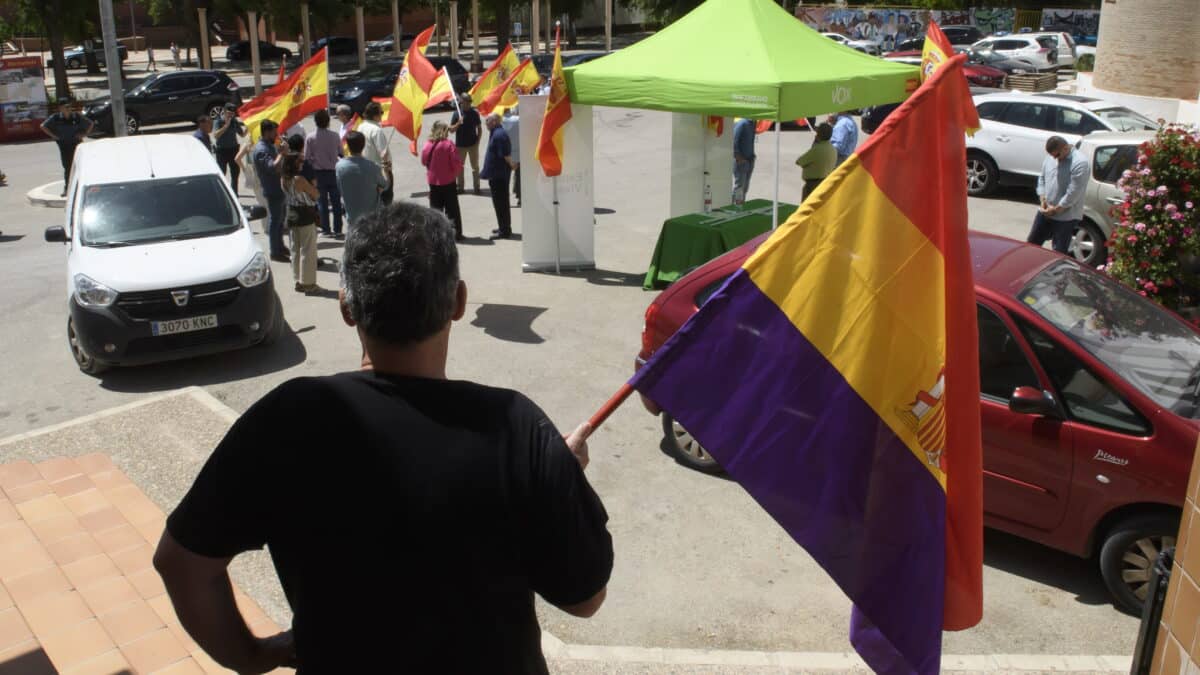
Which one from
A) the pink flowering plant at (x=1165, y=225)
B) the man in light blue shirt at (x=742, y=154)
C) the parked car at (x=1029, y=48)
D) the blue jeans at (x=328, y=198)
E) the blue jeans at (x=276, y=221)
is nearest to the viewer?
the pink flowering plant at (x=1165, y=225)

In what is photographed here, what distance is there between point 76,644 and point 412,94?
10696 millimetres

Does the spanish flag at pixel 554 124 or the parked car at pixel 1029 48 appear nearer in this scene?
the spanish flag at pixel 554 124

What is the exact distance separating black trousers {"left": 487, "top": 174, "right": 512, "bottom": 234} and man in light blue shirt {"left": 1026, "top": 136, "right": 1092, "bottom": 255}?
6.93 metres

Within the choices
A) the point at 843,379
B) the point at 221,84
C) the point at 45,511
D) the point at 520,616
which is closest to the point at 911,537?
the point at 843,379

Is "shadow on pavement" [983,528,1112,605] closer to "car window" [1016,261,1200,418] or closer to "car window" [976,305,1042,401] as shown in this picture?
"car window" [976,305,1042,401]

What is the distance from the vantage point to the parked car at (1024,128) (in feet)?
56.4

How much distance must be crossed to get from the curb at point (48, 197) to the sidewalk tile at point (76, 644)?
15935 mm

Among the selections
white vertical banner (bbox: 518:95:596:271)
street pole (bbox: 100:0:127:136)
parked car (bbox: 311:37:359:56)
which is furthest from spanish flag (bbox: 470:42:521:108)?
parked car (bbox: 311:37:359:56)

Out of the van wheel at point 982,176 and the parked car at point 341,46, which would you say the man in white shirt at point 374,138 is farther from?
the parked car at point 341,46

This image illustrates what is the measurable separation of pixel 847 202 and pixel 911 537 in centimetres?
102

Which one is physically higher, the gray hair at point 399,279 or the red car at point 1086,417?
the gray hair at point 399,279

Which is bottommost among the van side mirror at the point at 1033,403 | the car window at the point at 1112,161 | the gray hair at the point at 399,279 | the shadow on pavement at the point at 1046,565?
the shadow on pavement at the point at 1046,565

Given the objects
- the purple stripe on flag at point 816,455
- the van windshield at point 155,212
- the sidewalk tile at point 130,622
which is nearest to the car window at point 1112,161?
the van windshield at point 155,212

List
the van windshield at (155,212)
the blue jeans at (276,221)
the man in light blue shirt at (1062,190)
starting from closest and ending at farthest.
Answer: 1. the van windshield at (155,212)
2. the man in light blue shirt at (1062,190)
3. the blue jeans at (276,221)
